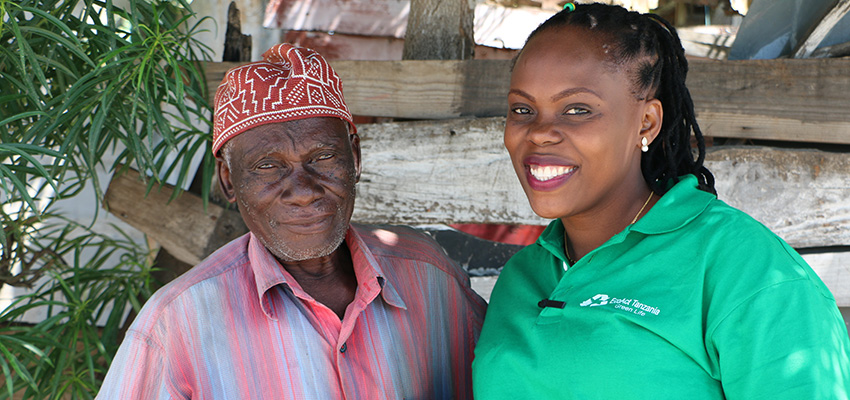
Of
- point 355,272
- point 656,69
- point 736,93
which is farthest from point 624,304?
point 736,93

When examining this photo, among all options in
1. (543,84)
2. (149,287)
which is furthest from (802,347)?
(149,287)

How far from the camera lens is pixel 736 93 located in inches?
103

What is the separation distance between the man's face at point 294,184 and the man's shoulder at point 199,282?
0.09 metres

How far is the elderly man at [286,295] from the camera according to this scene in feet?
5.31

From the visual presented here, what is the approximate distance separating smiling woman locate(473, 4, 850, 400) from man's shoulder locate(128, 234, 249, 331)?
0.64 m

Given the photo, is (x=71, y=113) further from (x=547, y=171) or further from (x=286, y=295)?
(x=547, y=171)

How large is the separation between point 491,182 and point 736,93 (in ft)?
3.09

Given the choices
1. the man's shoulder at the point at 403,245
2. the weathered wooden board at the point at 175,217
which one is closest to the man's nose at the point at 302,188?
the man's shoulder at the point at 403,245

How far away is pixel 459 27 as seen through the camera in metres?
2.87

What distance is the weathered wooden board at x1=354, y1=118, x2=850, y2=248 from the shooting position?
2.61 meters

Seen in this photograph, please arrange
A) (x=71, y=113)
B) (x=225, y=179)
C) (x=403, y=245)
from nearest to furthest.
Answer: (x=225, y=179), (x=403, y=245), (x=71, y=113)

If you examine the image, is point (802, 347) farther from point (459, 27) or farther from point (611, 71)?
point (459, 27)

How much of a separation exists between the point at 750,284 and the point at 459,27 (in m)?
1.82

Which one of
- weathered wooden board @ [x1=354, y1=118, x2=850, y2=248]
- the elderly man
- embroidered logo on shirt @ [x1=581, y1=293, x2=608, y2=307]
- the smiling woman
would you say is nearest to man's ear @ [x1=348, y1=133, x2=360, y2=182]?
the elderly man
